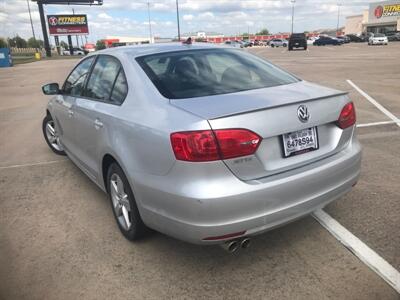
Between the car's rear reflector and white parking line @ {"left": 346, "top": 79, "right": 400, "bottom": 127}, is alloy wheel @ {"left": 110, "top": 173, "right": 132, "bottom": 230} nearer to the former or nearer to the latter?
the car's rear reflector

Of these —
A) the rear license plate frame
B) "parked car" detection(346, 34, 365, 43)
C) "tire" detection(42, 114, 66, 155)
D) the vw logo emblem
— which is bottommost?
"parked car" detection(346, 34, 365, 43)

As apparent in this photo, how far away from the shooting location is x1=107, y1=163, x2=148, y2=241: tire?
3262 mm

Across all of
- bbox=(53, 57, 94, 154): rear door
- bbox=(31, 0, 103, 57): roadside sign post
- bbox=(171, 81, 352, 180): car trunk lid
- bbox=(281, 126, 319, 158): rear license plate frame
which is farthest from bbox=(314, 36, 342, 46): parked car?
bbox=(281, 126, 319, 158): rear license plate frame

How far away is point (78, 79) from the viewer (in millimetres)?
4656

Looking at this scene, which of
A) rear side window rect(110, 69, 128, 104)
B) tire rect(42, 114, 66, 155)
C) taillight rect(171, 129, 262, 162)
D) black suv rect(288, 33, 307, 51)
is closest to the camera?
taillight rect(171, 129, 262, 162)

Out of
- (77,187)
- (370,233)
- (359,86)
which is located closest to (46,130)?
(77,187)

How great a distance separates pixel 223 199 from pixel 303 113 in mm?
875

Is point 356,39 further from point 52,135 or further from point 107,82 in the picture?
point 107,82

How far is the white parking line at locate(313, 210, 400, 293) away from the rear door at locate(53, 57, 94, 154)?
112 inches

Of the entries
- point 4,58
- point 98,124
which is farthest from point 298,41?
point 98,124

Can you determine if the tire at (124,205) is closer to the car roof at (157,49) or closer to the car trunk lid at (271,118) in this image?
the car trunk lid at (271,118)

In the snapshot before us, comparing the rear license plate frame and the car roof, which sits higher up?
the car roof

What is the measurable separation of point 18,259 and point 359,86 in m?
11.5

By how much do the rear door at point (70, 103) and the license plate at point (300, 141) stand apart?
8.47ft
